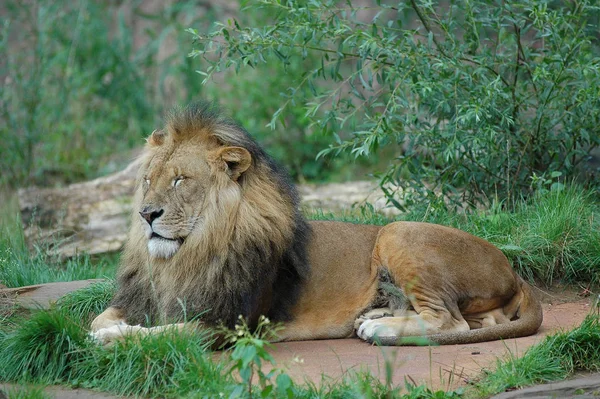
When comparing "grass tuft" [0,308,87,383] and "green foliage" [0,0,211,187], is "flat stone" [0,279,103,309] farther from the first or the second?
"green foliage" [0,0,211,187]

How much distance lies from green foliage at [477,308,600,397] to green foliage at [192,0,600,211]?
1.89 meters

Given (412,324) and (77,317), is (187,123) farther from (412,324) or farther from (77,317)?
(412,324)

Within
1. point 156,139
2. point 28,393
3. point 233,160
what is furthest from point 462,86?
point 28,393

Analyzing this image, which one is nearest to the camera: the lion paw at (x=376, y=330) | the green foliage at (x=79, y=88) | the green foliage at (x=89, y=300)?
the lion paw at (x=376, y=330)

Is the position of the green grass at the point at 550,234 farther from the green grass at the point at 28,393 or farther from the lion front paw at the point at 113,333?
the green grass at the point at 28,393

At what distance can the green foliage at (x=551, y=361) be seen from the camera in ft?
14.0

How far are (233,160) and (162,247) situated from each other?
0.62 meters

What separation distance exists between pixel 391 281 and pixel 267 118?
280 inches

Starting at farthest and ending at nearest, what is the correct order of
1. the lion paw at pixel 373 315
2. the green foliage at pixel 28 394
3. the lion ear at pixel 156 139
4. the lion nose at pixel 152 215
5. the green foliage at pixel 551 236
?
the green foliage at pixel 551 236
the lion paw at pixel 373 315
the lion ear at pixel 156 139
the lion nose at pixel 152 215
the green foliage at pixel 28 394

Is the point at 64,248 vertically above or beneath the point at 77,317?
beneath

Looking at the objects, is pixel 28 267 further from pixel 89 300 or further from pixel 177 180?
pixel 177 180

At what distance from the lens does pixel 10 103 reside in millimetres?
11258

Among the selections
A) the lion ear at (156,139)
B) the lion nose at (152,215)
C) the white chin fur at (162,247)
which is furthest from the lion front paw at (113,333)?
the lion ear at (156,139)

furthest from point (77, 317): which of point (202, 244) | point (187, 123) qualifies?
point (187, 123)
